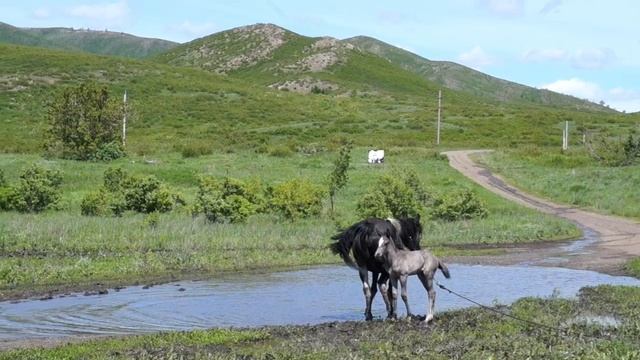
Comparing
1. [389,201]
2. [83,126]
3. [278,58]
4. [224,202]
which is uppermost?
[278,58]

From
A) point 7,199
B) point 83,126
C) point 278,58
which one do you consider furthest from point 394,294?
point 278,58

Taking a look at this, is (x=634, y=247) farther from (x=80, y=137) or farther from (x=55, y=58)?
(x=55, y=58)

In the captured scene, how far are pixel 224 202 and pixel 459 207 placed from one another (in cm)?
929

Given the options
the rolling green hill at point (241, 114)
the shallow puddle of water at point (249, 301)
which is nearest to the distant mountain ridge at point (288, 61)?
the rolling green hill at point (241, 114)

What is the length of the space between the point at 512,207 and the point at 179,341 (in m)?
26.8

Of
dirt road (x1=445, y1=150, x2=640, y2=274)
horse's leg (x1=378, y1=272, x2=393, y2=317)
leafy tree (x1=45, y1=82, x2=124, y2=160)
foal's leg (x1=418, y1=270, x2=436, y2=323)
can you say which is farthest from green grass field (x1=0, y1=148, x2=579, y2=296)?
leafy tree (x1=45, y1=82, x2=124, y2=160)

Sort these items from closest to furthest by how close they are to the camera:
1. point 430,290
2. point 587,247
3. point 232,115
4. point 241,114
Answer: point 430,290 < point 587,247 < point 232,115 < point 241,114

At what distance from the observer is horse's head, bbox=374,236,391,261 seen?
14039mm

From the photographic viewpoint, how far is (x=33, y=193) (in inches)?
1256

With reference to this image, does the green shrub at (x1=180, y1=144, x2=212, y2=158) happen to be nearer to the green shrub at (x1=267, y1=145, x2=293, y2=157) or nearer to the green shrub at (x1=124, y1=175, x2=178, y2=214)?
the green shrub at (x1=267, y1=145, x2=293, y2=157)

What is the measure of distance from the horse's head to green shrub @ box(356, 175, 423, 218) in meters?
15.4

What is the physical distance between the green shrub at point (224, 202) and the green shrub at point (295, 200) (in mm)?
860

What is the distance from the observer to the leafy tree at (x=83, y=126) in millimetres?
54156

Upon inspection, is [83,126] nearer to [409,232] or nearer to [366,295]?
[409,232]
